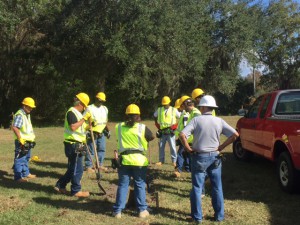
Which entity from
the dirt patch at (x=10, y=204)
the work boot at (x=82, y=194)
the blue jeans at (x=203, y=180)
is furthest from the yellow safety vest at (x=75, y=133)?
the blue jeans at (x=203, y=180)

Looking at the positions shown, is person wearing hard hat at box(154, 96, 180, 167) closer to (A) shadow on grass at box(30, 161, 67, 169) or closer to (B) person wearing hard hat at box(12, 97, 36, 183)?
(A) shadow on grass at box(30, 161, 67, 169)

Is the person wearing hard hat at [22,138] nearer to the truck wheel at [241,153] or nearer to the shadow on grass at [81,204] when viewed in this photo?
the shadow on grass at [81,204]

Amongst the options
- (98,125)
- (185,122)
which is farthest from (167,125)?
(98,125)

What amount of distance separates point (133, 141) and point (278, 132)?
2967 millimetres

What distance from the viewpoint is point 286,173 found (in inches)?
278

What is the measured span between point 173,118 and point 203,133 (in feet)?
13.5

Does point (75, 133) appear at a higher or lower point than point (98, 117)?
lower

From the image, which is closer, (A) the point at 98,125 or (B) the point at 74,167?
(B) the point at 74,167

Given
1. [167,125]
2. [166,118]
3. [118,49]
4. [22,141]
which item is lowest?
[22,141]

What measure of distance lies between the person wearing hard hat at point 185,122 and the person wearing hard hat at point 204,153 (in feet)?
6.07

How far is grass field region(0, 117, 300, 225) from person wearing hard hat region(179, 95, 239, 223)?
33 centimetres

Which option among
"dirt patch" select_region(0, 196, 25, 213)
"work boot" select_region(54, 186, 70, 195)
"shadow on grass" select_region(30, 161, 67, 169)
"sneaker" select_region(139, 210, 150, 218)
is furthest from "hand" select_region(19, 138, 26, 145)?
"sneaker" select_region(139, 210, 150, 218)

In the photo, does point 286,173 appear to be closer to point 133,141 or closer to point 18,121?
point 133,141

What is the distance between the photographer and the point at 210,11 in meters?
30.7
